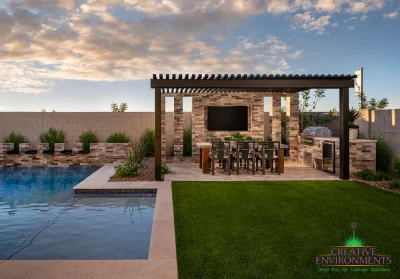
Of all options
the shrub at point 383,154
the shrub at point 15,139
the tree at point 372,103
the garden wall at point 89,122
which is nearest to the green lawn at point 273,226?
the shrub at point 383,154

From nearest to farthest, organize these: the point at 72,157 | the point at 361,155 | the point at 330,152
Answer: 1. the point at 361,155
2. the point at 330,152
3. the point at 72,157

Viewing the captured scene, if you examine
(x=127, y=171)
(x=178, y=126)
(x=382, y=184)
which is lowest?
(x=382, y=184)

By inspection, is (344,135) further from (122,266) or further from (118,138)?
(118,138)

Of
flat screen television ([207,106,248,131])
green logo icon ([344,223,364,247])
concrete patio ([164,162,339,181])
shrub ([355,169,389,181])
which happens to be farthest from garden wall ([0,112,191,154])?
green logo icon ([344,223,364,247])

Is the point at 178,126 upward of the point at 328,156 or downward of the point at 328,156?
upward

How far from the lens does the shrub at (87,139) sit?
52.2ft

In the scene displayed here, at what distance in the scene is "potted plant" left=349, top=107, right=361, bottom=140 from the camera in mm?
12148

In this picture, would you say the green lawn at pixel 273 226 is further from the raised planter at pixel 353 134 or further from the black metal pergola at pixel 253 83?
the raised planter at pixel 353 134

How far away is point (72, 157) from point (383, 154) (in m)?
12.2

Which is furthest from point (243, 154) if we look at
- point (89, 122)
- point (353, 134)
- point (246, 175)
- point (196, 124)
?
point (89, 122)

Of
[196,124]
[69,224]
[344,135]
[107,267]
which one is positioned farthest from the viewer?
[196,124]

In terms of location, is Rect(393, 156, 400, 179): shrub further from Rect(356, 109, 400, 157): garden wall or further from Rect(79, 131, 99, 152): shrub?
Rect(79, 131, 99, 152): shrub

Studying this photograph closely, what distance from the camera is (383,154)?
1145cm

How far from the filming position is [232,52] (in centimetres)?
1459
